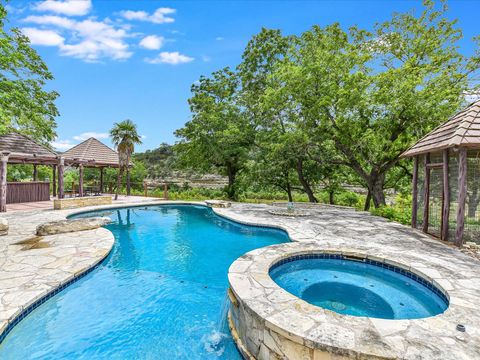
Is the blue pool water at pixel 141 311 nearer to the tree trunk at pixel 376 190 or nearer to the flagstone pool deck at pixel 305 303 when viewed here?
the flagstone pool deck at pixel 305 303

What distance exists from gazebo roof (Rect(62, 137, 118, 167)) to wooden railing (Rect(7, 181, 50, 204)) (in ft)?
8.06

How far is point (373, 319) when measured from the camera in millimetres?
3029

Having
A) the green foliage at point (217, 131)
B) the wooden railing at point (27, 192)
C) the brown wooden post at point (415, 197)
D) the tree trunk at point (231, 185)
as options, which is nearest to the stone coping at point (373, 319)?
the brown wooden post at point (415, 197)

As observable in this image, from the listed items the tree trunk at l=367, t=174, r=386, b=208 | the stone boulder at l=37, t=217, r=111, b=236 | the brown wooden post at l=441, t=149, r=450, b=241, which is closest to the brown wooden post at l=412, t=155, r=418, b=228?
the brown wooden post at l=441, t=149, r=450, b=241

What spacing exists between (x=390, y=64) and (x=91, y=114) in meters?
30.2

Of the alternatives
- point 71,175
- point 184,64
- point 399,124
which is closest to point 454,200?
point 399,124

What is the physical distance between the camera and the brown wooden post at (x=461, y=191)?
6.38 meters

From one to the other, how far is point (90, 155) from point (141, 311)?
15202 mm

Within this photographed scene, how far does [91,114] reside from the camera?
96.1ft

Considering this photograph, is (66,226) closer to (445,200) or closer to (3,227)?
(3,227)

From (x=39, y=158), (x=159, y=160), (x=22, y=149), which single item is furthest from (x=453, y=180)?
(x=159, y=160)

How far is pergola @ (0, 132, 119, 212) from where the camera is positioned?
38.5 ft

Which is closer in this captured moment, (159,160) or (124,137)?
(124,137)

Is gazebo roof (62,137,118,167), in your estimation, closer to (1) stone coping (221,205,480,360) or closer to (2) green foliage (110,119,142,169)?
(2) green foliage (110,119,142,169)
